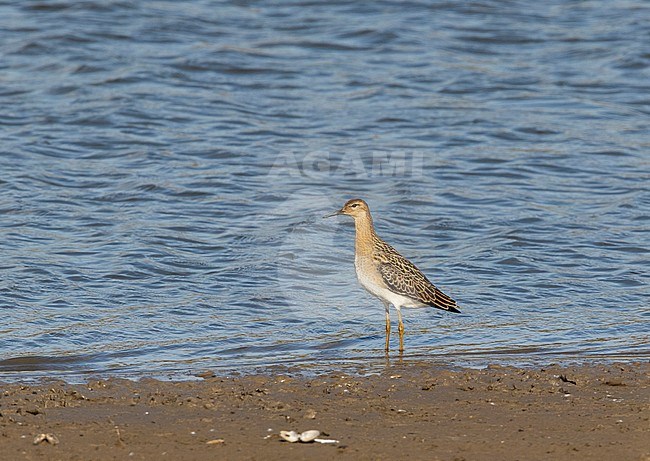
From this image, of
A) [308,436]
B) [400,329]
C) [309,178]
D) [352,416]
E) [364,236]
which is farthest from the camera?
[309,178]

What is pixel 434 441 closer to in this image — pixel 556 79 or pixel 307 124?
pixel 307 124

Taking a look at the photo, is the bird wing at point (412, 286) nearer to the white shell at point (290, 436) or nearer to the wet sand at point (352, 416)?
the wet sand at point (352, 416)

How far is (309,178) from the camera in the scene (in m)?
13.2

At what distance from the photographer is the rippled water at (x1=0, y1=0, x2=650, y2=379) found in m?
8.54

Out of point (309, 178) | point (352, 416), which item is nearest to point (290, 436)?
point (352, 416)

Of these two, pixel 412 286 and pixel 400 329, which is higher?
pixel 412 286

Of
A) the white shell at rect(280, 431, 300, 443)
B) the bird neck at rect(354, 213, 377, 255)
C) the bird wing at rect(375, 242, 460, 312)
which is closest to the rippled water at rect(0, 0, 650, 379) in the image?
the bird wing at rect(375, 242, 460, 312)

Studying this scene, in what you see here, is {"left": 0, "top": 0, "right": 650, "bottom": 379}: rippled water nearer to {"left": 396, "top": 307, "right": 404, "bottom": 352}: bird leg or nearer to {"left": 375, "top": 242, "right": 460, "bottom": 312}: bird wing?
{"left": 396, "top": 307, "right": 404, "bottom": 352}: bird leg

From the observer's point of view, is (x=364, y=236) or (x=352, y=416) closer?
(x=352, y=416)

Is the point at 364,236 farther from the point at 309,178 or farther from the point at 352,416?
the point at 309,178

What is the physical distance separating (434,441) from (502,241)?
5.65 meters

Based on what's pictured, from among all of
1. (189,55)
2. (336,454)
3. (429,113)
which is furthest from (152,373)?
(189,55)

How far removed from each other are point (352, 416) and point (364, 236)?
2.97 metres

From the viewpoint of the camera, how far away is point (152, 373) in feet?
23.6
